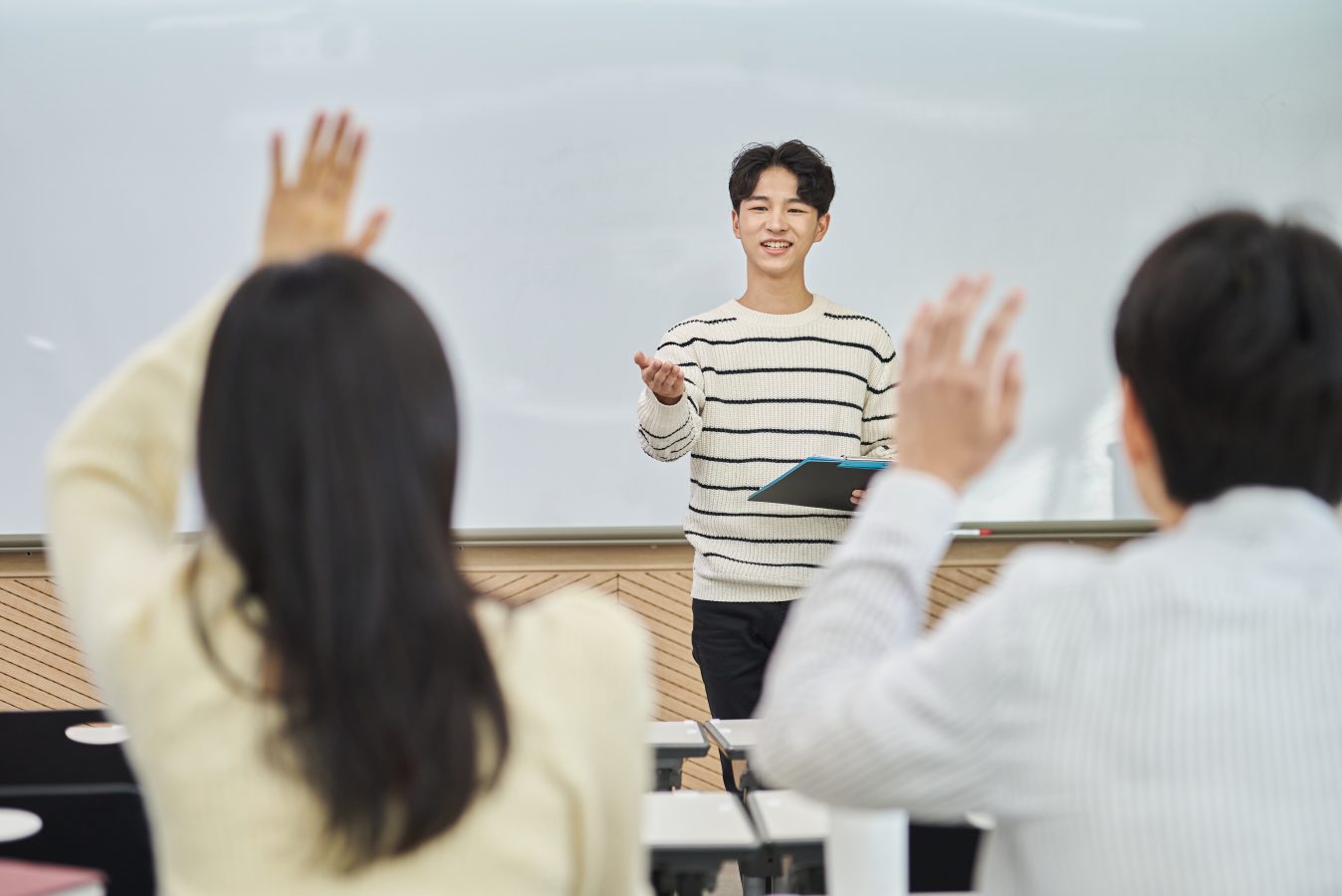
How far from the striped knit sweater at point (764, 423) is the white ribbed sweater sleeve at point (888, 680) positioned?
1.78 m

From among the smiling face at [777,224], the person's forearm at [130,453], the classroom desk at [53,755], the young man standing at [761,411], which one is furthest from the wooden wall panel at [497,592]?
the person's forearm at [130,453]

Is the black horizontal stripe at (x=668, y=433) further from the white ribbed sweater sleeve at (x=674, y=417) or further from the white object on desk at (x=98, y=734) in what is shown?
the white object on desk at (x=98, y=734)

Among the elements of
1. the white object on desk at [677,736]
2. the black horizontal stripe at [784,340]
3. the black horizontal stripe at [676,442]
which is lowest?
the white object on desk at [677,736]

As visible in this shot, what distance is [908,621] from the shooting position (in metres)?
0.81

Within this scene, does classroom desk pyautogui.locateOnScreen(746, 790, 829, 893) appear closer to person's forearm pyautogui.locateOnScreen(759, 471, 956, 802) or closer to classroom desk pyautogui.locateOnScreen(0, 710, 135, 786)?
person's forearm pyautogui.locateOnScreen(759, 471, 956, 802)

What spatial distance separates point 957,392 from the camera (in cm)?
85

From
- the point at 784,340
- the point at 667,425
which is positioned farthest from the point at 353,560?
the point at 784,340

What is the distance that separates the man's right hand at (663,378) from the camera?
2.45 metres

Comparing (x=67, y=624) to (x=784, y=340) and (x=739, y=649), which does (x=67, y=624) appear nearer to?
(x=739, y=649)

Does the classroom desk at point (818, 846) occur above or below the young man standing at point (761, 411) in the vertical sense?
below

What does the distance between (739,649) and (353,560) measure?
1928 millimetres

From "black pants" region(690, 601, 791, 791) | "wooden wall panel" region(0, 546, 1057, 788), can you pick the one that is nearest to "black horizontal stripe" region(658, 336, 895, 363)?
"black pants" region(690, 601, 791, 791)

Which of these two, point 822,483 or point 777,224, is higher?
point 777,224

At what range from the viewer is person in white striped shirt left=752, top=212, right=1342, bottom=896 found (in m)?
0.74
